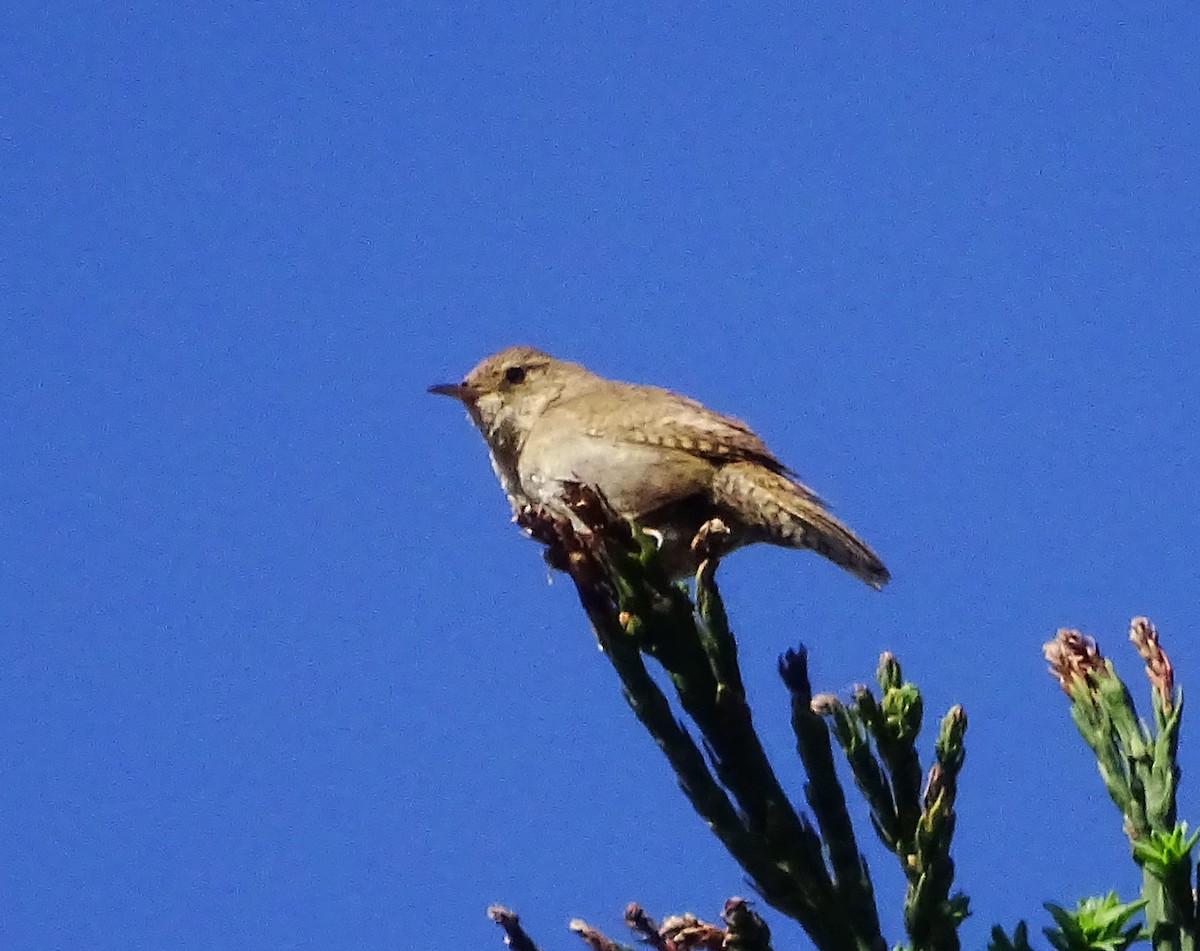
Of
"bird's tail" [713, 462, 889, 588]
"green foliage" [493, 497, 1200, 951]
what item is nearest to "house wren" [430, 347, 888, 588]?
"bird's tail" [713, 462, 889, 588]

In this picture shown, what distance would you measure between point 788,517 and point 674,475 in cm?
51

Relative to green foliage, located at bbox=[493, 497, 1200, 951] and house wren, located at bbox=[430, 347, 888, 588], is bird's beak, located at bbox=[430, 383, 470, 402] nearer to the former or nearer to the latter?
house wren, located at bbox=[430, 347, 888, 588]

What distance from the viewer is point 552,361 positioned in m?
6.39

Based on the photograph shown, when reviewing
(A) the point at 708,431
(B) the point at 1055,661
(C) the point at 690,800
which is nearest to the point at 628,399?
(A) the point at 708,431

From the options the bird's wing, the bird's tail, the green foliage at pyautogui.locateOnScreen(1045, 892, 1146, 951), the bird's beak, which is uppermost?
the bird's beak

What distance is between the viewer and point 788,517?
4.40 metres

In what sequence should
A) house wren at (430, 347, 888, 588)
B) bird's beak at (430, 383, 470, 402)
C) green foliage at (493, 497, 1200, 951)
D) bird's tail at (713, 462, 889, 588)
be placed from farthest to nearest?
1. bird's beak at (430, 383, 470, 402)
2. house wren at (430, 347, 888, 588)
3. bird's tail at (713, 462, 889, 588)
4. green foliage at (493, 497, 1200, 951)

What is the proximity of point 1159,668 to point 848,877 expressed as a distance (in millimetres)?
875

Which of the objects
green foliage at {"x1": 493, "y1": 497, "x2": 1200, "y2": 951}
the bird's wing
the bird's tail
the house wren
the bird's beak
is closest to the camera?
green foliage at {"x1": 493, "y1": 497, "x2": 1200, "y2": 951}

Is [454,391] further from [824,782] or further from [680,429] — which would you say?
[824,782]

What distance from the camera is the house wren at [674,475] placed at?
4.41 metres

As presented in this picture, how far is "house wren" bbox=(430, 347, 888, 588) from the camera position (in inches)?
174

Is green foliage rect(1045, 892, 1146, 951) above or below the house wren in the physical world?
below

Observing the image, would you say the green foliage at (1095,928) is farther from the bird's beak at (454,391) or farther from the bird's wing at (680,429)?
the bird's beak at (454,391)
